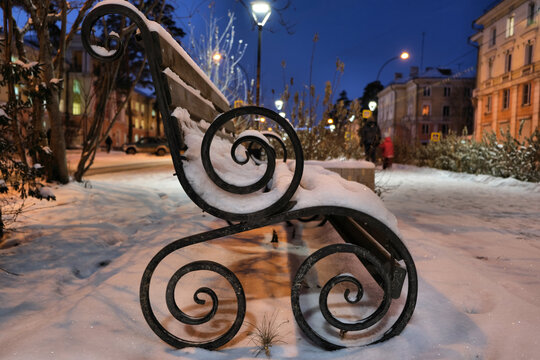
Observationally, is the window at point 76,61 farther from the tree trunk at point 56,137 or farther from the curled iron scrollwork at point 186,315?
the curled iron scrollwork at point 186,315

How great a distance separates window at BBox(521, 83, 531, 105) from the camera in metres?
27.0

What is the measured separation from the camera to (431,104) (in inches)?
1946

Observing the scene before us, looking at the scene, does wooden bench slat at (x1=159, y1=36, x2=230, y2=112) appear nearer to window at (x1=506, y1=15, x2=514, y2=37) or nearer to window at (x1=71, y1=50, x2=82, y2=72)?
window at (x1=506, y1=15, x2=514, y2=37)

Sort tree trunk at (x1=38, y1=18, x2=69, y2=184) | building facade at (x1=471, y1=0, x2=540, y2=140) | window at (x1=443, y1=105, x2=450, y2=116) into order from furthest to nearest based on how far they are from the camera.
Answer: window at (x1=443, y1=105, x2=450, y2=116) → building facade at (x1=471, y1=0, x2=540, y2=140) → tree trunk at (x1=38, y1=18, x2=69, y2=184)

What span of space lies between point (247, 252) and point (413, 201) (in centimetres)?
396

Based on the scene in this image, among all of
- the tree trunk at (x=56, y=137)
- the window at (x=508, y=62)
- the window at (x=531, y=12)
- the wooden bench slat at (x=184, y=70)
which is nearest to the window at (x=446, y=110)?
the window at (x=508, y=62)

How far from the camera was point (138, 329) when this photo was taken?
170 centimetres

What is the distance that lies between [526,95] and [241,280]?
105ft

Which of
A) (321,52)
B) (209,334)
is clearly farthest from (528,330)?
(321,52)

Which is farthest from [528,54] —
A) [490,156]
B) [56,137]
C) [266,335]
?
[266,335]

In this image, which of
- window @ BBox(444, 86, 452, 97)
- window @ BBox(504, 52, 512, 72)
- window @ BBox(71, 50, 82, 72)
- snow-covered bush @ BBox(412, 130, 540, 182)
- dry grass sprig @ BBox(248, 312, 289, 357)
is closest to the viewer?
dry grass sprig @ BBox(248, 312, 289, 357)

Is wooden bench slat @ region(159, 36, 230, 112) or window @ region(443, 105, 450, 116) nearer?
wooden bench slat @ region(159, 36, 230, 112)

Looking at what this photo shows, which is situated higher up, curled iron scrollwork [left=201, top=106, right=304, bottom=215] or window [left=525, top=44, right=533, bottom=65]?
window [left=525, top=44, right=533, bottom=65]

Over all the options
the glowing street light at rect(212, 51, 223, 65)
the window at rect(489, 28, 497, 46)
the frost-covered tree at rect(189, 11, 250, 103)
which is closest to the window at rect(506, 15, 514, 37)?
the window at rect(489, 28, 497, 46)
